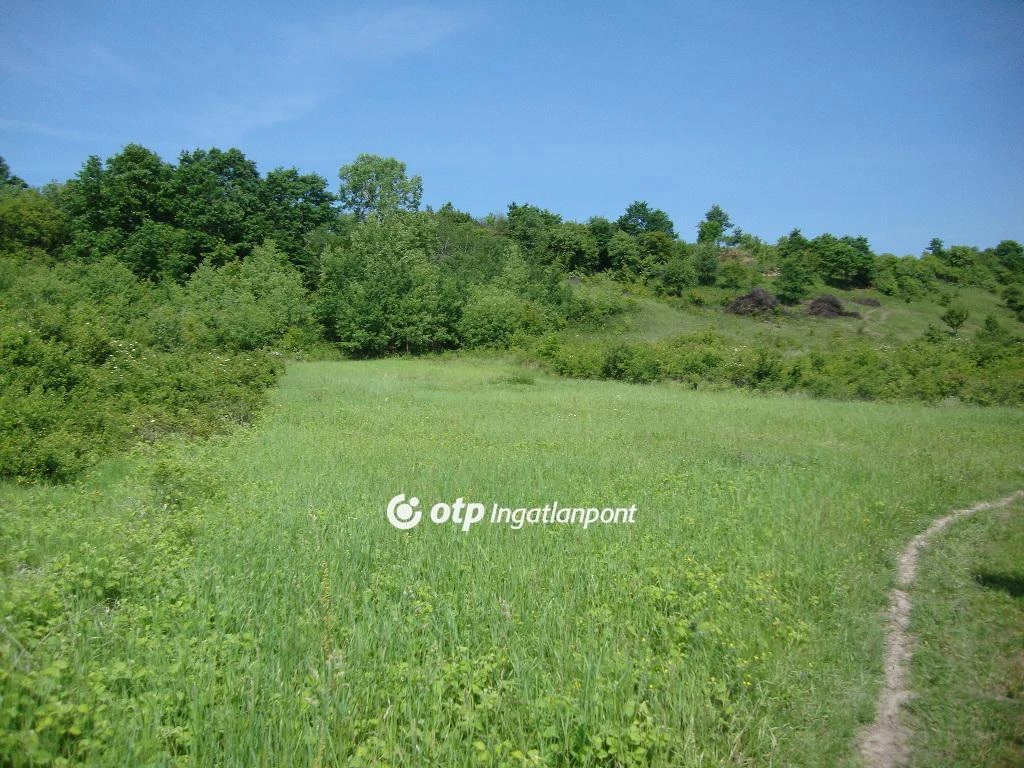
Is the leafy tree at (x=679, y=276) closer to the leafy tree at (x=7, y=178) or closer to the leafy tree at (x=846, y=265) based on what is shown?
the leafy tree at (x=846, y=265)

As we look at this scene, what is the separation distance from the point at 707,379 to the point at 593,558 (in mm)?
21594

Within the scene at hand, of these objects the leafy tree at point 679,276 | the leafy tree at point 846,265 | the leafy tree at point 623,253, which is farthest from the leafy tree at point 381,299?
the leafy tree at point 846,265

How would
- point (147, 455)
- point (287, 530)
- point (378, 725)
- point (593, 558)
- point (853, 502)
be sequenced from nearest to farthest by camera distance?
1. point (378, 725)
2. point (593, 558)
3. point (287, 530)
4. point (853, 502)
5. point (147, 455)

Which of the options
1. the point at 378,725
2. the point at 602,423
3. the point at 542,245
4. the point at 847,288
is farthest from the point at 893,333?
the point at 378,725

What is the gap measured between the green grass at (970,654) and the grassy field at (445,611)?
0.37 m

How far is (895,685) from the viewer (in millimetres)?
4246

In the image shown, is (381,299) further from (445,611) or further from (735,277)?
(445,611)

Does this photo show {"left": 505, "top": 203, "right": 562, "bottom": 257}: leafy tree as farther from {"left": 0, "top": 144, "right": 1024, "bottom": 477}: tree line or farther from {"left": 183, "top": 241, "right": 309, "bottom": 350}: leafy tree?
{"left": 183, "top": 241, "right": 309, "bottom": 350}: leafy tree

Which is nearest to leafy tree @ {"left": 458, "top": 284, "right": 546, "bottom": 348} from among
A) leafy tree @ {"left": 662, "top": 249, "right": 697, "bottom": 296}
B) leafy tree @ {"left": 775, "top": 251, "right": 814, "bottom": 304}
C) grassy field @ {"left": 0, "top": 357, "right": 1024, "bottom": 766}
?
leafy tree @ {"left": 662, "top": 249, "right": 697, "bottom": 296}

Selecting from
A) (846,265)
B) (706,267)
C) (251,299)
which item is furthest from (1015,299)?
(251,299)

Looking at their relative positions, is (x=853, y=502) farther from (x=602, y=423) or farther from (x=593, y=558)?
(x=602, y=423)

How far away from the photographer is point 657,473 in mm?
9180

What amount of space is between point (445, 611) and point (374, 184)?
200 ft

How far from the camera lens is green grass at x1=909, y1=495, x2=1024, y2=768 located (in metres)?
3.62
